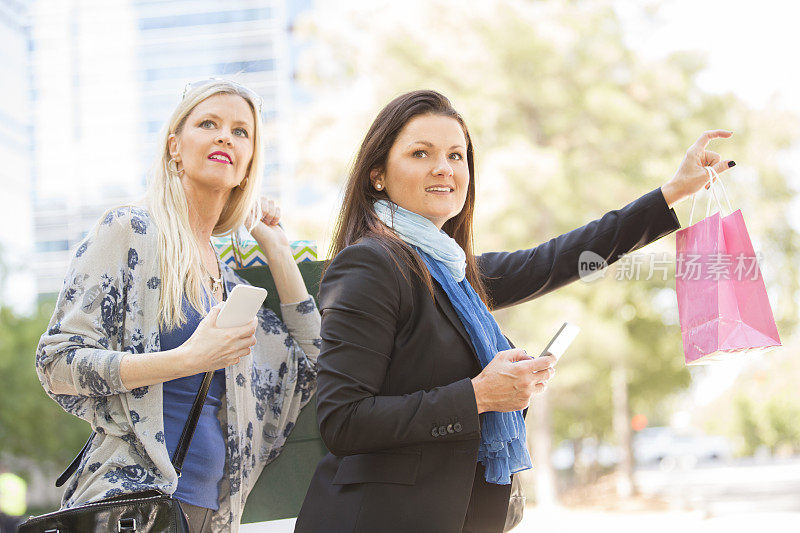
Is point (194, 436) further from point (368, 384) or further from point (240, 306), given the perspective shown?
point (368, 384)

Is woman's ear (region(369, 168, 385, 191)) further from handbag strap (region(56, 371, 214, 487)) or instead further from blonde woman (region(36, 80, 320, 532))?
handbag strap (region(56, 371, 214, 487))

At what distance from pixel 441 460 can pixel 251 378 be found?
2.53ft

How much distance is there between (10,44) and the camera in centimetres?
5381

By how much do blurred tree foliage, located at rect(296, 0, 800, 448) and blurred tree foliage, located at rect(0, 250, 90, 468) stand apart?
1269 cm

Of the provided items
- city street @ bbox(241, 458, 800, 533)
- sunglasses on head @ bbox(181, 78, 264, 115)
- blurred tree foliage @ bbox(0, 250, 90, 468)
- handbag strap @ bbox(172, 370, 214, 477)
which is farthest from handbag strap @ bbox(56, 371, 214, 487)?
blurred tree foliage @ bbox(0, 250, 90, 468)

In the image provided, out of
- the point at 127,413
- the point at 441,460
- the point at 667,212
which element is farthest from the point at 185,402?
the point at 667,212

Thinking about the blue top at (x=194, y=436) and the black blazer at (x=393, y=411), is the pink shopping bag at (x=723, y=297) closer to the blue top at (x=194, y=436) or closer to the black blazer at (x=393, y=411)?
the black blazer at (x=393, y=411)

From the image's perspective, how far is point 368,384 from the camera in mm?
1747

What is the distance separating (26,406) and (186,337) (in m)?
22.2

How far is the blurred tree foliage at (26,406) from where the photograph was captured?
21.8 metres

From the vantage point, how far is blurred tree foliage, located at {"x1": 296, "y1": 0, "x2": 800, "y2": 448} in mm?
12477

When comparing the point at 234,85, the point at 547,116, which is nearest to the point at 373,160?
the point at 234,85

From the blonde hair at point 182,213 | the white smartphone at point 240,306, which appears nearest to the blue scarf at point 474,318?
the white smartphone at point 240,306

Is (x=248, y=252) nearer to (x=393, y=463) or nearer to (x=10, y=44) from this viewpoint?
(x=393, y=463)
